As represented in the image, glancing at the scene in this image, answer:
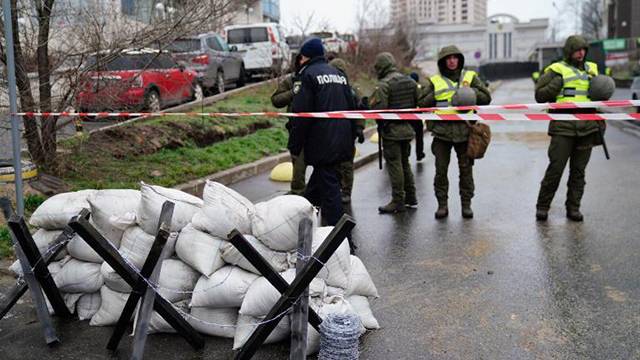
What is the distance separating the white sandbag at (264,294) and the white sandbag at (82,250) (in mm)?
1170

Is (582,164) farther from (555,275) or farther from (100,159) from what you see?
(100,159)

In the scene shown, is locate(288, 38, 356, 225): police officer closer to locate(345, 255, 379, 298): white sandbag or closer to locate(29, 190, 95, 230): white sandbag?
locate(345, 255, 379, 298): white sandbag

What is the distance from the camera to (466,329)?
4.37 meters

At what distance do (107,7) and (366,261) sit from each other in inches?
190

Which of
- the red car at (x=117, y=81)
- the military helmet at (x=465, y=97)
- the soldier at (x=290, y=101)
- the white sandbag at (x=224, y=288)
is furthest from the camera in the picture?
the red car at (x=117, y=81)

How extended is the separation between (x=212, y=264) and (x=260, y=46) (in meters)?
17.4

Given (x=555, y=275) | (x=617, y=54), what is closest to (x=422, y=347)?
(x=555, y=275)

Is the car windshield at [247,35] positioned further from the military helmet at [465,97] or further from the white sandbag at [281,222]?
the white sandbag at [281,222]

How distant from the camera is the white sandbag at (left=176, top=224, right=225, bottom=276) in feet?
13.9

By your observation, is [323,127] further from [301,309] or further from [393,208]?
[301,309]

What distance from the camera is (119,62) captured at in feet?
28.3

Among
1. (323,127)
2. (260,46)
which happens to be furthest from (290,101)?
(260,46)

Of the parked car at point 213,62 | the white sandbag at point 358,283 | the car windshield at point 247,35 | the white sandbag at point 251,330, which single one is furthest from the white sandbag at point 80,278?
the car windshield at point 247,35

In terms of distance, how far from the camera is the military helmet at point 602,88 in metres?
6.65
